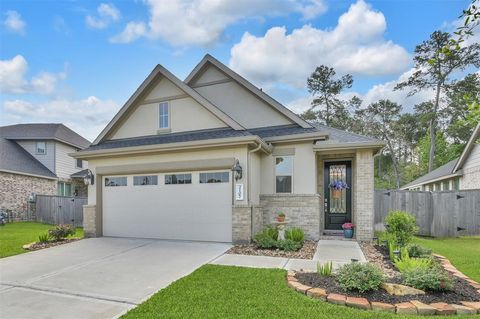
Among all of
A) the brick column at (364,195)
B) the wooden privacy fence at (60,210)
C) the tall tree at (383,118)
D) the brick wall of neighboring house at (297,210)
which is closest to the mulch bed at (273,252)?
the brick wall of neighboring house at (297,210)

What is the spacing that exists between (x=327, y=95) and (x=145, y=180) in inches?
932

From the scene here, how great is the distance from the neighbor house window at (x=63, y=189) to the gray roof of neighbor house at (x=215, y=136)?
12.2 meters

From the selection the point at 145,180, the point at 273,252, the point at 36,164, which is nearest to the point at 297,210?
the point at 273,252

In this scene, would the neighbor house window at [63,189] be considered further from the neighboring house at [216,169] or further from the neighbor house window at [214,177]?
the neighbor house window at [214,177]

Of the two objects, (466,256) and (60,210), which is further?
(60,210)

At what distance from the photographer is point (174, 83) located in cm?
1052

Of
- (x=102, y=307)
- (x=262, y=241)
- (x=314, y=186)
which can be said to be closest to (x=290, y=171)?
(x=314, y=186)

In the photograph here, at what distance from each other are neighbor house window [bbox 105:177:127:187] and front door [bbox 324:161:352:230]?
24.1ft

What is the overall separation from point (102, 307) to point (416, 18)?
1097 cm

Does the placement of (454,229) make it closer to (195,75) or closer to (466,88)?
(195,75)

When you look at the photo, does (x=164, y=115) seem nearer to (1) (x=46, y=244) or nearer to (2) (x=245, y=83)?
(2) (x=245, y=83)

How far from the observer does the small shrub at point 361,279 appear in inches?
176

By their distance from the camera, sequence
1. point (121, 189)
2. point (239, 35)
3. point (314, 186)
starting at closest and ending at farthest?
point (314, 186), point (121, 189), point (239, 35)

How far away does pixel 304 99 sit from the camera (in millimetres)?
30391
